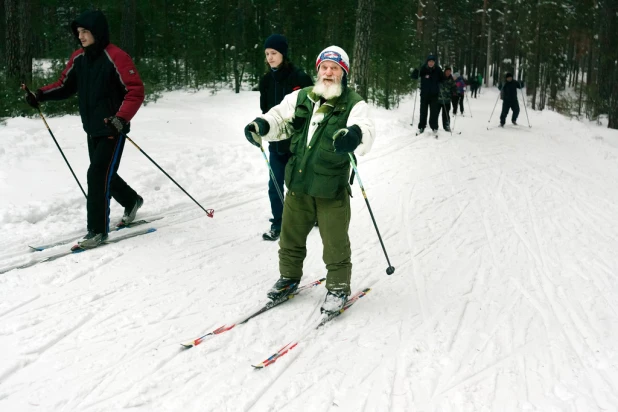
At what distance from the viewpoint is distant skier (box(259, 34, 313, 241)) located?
5.00 metres

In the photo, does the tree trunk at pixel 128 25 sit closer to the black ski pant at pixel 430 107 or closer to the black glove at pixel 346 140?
the black ski pant at pixel 430 107

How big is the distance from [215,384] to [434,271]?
2.63 m

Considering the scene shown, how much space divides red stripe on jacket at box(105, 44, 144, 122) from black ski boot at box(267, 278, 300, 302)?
240 cm

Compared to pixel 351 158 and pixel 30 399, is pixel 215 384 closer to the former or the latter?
pixel 30 399

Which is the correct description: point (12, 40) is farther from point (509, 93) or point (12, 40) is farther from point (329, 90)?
point (509, 93)

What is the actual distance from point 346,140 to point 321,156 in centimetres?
38

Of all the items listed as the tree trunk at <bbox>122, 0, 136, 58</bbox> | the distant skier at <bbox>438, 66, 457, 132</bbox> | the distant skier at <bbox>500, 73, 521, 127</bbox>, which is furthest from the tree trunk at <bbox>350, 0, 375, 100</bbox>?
the tree trunk at <bbox>122, 0, 136, 58</bbox>

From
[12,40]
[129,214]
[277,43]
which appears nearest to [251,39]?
[12,40]

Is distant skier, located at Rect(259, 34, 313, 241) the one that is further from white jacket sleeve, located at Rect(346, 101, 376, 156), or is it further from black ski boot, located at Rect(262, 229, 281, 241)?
white jacket sleeve, located at Rect(346, 101, 376, 156)

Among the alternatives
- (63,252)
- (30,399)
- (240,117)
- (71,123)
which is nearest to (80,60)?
(63,252)

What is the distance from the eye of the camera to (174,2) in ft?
89.8

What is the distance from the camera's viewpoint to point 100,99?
5.01 meters

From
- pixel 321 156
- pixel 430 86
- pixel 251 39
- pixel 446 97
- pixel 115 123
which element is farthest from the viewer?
pixel 251 39

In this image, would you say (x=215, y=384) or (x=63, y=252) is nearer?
(x=215, y=384)
